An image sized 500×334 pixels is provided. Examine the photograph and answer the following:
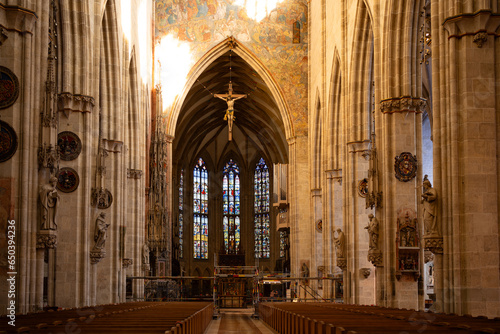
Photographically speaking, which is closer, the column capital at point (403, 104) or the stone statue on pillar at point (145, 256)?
the column capital at point (403, 104)

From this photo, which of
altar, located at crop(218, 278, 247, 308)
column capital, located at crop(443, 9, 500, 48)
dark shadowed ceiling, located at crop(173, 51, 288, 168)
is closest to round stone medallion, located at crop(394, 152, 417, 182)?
column capital, located at crop(443, 9, 500, 48)

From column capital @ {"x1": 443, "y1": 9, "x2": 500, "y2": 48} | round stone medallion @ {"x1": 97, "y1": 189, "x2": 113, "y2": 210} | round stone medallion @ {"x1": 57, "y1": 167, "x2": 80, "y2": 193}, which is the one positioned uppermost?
column capital @ {"x1": 443, "y1": 9, "x2": 500, "y2": 48}

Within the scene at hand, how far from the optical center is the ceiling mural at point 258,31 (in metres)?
37.8

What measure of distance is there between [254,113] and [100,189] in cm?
3054

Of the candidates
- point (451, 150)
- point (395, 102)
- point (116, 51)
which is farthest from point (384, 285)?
point (116, 51)

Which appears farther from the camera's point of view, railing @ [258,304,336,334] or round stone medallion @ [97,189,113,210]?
round stone medallion @ [97,189,113,210]

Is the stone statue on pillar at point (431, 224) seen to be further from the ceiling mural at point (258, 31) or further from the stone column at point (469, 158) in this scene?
the ceiling mural at point (258, 31)

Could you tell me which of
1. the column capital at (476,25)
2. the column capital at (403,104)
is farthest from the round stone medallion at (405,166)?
the column capital at (476,25)

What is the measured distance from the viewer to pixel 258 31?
3856cm

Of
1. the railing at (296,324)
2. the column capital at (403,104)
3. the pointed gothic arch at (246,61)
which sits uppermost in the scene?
the pointed gothic arch at (246,61)

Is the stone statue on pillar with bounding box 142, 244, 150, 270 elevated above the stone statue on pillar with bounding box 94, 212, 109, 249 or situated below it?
below

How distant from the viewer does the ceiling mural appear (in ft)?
124

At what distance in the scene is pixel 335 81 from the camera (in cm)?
2948

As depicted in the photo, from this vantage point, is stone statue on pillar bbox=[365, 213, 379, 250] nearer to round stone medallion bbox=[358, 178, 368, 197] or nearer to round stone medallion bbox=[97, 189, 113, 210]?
round stone medallion bbox=[358, 178, 368, 197]
